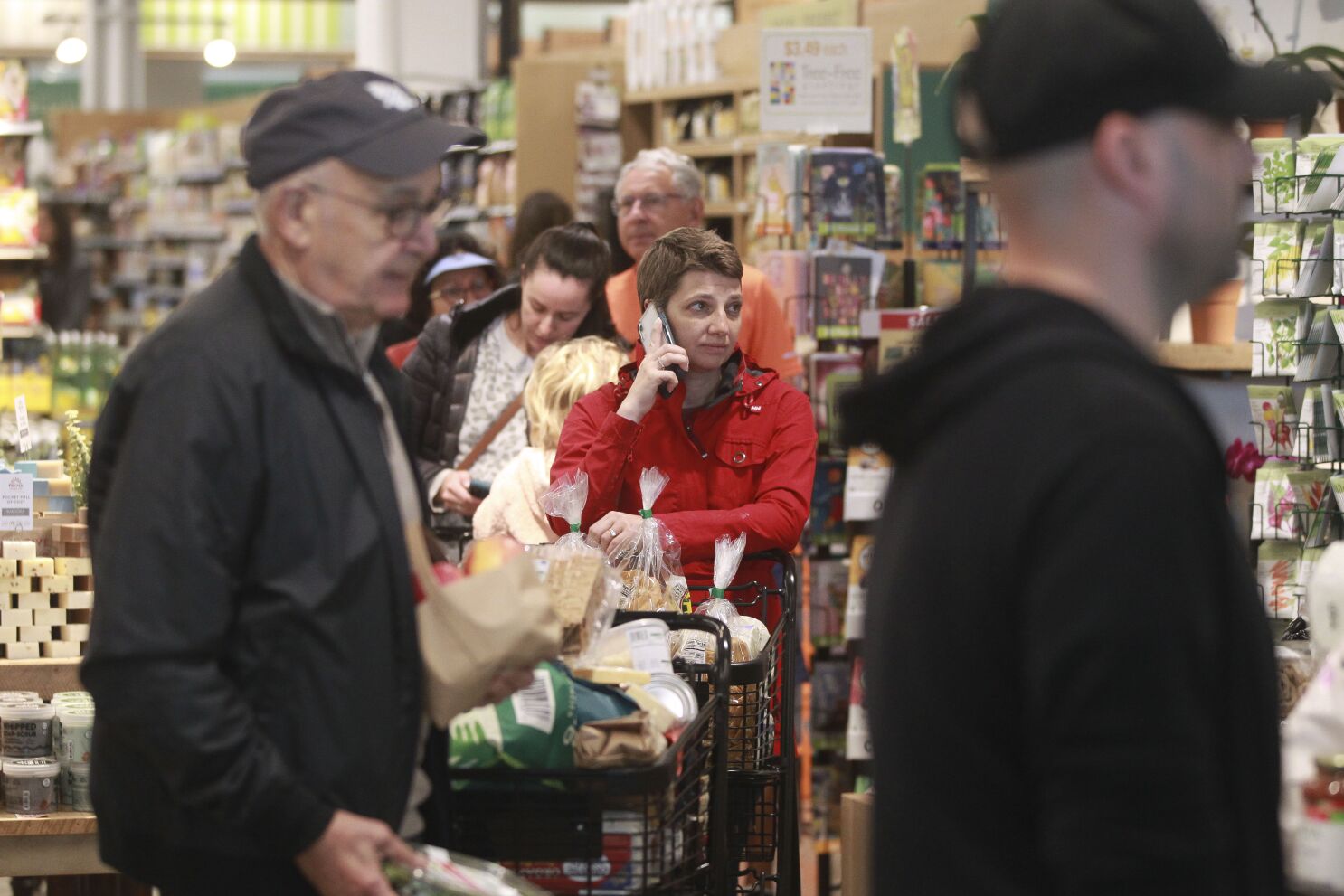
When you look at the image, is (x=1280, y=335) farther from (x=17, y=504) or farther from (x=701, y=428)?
(x=17, y=504)

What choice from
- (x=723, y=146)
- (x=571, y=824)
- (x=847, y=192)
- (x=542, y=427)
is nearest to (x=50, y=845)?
(x=571, y=824)

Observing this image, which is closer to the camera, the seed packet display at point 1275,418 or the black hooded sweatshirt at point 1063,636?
the black hooded sweatshirt at point 1063,636

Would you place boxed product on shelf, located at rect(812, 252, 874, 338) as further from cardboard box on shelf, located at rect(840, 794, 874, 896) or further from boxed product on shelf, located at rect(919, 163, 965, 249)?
cardboard box on shelf, located at rect(840, 794, 874, 896)

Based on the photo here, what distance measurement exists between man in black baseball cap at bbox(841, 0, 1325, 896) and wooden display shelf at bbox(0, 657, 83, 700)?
2.53 meters

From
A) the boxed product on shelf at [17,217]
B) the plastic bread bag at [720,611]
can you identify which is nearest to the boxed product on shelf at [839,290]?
the plastic bread bag at [720,611]

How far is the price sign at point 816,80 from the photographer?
585 cm

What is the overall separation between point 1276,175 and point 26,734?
9.50 ft

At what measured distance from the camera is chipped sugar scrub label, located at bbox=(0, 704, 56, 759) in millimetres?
3076

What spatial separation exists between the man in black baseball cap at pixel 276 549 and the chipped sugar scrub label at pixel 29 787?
3.88 ft

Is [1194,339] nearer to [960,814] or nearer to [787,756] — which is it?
[787,756]

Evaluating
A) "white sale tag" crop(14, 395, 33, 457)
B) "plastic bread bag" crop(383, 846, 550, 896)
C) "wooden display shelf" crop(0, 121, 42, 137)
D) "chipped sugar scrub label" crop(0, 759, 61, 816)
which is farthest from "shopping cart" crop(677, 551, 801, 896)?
"wooden display shelf" crop(0, 121, 42, 137)

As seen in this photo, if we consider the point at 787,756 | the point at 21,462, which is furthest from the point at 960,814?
the point at 21,462

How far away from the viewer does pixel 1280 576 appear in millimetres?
3822

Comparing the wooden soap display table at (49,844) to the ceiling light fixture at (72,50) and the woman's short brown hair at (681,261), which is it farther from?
the ceiling light fixture at (72,50)
